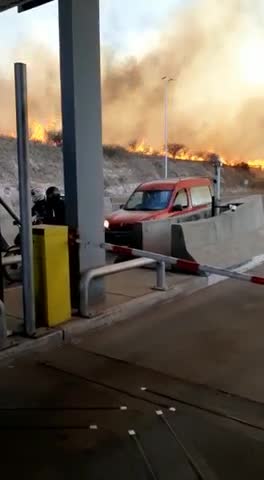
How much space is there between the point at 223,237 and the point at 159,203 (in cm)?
283

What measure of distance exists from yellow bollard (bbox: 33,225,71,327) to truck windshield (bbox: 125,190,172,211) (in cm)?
638

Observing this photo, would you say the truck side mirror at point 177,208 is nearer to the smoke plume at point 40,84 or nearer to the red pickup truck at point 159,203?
the red pickup truck at point 159,203

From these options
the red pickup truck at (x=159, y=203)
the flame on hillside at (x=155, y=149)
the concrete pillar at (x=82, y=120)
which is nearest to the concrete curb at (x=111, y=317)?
the concrete pillar at (x=82, y=120)

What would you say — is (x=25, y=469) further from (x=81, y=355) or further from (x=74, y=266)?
(x=74, y=266)

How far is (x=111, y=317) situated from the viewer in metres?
6.09

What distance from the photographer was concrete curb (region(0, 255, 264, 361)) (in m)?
5.10

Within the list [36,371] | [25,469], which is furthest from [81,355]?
[25,469]

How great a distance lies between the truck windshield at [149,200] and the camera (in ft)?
39.4

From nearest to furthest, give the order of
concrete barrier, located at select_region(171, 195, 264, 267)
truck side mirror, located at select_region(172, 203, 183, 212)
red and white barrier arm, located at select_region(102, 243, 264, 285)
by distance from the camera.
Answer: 1. red and white barrier arm, located at select_region(102, 243, 264, 285)
2. concrete barrier, located at select_region(171, 195, 264, 267)
3. truck side mirror, located at select_region(172, 203, 183, 212)

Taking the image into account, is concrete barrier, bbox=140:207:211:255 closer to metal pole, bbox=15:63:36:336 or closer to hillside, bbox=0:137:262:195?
metal pole, bbox=15:63:36:336

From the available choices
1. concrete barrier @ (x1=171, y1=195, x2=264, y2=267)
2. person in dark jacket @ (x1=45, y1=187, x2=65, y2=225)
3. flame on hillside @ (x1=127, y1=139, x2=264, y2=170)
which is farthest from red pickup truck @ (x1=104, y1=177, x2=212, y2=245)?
flame on hillside @ (x1=127, y1=139, x2=264, y2=170)

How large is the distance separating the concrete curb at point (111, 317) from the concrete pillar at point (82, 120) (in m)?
0.71

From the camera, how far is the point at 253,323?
5.97 meters

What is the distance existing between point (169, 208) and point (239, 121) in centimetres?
4733
